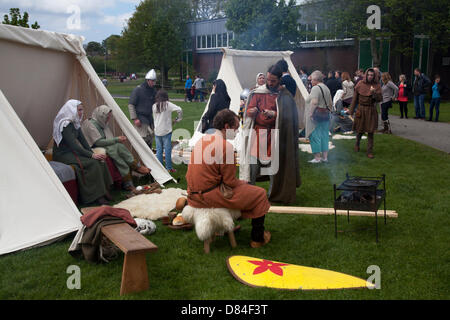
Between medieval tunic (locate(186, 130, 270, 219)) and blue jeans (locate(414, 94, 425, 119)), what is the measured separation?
43.4 feet

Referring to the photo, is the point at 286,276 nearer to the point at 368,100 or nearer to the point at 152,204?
the point at 152,204

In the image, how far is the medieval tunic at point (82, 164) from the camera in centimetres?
574

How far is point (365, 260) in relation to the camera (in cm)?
412

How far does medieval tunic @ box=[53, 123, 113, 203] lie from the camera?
5742 millimetres

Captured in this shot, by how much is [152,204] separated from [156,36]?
110 feet

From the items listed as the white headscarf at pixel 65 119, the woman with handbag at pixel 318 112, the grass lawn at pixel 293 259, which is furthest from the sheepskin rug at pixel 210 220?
the woman with handbag at pixel 318 112

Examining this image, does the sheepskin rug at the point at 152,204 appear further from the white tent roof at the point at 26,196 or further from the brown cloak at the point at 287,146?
the brown cloak at the point at 287,146

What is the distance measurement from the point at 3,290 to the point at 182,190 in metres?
3.30

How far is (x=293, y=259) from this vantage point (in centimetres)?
418

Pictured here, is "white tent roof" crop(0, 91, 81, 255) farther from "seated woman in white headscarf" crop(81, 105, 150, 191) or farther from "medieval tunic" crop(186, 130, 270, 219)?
"seated woman in white headscarf" crop(81, 105, 150, 191)

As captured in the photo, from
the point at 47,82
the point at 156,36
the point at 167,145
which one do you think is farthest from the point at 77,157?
the point at 156,36

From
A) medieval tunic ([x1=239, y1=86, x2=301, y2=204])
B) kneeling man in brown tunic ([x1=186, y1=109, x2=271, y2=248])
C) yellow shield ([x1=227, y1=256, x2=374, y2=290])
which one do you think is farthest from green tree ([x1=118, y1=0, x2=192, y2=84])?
yellow shield ([x1=227, y1=256, x2=374, y2=290])
